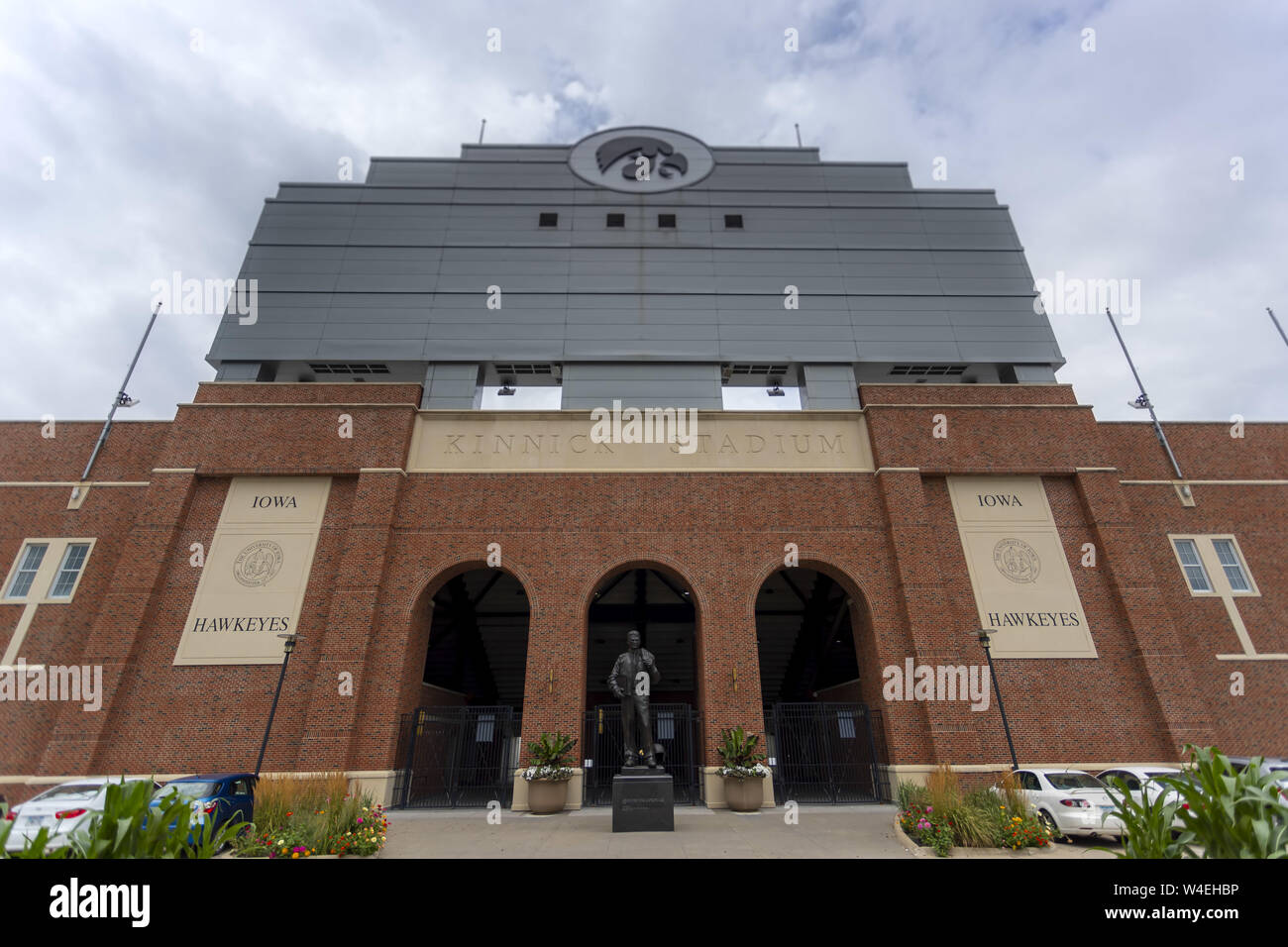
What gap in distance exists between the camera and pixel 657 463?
21359 mm

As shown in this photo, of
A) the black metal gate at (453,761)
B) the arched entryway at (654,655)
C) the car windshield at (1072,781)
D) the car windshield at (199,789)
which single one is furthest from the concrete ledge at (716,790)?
the car windshield at (199,789)

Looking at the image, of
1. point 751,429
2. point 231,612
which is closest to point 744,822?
point 751,429

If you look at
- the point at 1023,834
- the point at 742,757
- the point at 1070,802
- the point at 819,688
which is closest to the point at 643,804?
the point at 742,757

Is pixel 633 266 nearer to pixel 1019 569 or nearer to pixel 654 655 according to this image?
pixel 654 655

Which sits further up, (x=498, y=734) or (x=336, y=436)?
(x=336, y=436)

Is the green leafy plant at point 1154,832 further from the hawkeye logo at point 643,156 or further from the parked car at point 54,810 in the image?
the hawkeye logo at point 643,156

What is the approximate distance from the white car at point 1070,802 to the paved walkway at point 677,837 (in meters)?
0.73

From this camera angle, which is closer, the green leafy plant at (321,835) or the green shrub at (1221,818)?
the green shrub at (1221,818)

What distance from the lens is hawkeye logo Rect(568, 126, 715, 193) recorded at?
29109 millimetres

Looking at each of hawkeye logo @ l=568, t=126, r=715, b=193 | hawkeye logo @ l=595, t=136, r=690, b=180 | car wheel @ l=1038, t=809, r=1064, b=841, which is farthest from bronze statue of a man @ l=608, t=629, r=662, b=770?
hawkeye logo @ l=595, t=136, r=690, b=180

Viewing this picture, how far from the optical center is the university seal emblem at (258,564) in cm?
1945
